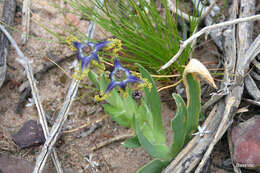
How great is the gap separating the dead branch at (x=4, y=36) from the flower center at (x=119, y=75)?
41.4 inches

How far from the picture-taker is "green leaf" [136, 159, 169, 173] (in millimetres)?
1289

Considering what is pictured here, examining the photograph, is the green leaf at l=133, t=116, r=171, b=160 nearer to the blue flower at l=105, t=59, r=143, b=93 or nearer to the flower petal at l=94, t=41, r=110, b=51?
the blue flower at l=105, t=59, r=143, b=93

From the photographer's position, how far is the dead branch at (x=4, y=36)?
184cm

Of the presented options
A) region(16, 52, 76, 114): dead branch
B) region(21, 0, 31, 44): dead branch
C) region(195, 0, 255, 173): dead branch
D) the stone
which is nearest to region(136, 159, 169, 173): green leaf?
region(195, 0, 255, 173): dead branch

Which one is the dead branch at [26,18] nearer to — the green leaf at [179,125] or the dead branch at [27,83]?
the dead branch at [27,83]

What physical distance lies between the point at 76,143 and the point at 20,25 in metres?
0.98

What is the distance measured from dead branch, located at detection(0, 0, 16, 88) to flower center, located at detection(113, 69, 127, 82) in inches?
41.4

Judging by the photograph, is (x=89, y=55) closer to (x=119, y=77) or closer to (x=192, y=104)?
(x=119, y=77)

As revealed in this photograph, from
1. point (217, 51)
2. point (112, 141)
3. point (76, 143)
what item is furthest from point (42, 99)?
point (217, 51)

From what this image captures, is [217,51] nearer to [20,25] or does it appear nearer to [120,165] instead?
[120,165]

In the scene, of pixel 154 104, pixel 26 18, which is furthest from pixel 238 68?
pixel 26 18

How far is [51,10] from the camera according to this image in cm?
215

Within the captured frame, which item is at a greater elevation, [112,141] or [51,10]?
[51,10]

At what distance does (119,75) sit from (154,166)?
0.51 metres
